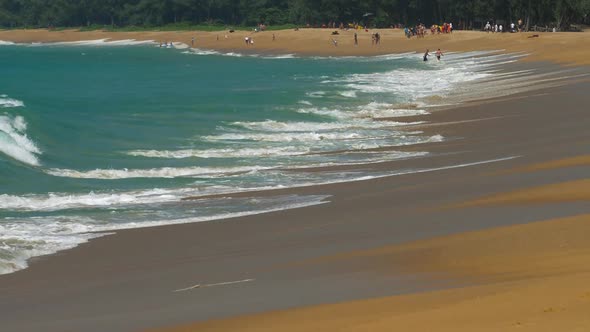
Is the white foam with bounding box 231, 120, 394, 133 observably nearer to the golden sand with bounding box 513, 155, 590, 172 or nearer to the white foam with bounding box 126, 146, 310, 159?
the white foam with bounding box 126, 146, 310, 159

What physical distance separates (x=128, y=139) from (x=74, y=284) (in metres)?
19.5

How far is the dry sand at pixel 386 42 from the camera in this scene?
66.3 m

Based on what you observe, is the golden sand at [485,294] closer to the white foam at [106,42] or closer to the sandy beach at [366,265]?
the sandy beach at [366,265]

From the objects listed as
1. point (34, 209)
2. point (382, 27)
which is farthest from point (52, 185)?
point (382, 27)

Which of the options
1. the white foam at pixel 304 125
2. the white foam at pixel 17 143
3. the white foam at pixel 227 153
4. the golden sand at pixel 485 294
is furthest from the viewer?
the white foam at pixel 304 125

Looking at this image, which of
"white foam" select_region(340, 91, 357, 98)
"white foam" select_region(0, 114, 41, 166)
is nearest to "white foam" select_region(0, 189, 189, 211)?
"white foam" select_region(0, 114, 41, 166)

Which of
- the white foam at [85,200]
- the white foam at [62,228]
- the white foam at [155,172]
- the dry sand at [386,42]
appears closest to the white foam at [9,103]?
the white foam at [155,172]

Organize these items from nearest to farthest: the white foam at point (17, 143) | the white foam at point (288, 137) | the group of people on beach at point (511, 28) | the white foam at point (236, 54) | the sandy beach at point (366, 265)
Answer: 1. the sandy beach at point (366, 265)
2. the white foam at point (17, 143)
3. the white foam at point (288, 137)
4. the group of people on beach at point (511, 28)
5. the white foam at point (236, 54)

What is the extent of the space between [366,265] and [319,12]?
404 feet

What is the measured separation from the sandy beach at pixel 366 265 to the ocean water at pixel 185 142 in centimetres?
131

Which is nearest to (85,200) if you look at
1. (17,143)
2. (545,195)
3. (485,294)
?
(545,195)

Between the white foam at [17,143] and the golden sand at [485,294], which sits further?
the white foam at [17,143]

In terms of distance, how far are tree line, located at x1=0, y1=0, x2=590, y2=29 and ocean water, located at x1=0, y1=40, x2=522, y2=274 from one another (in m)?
28.9

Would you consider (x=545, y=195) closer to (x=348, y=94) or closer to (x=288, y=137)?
(x=288, y=137)
